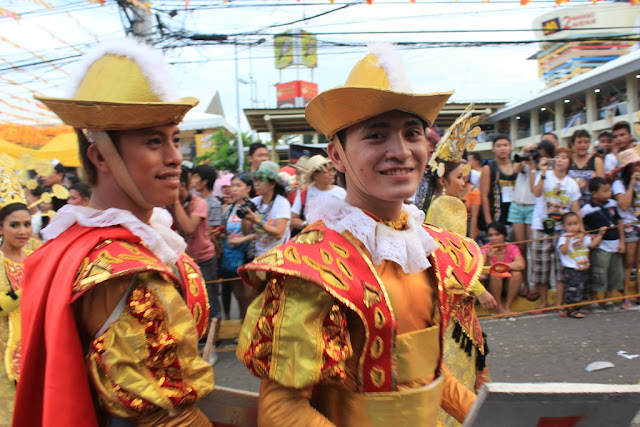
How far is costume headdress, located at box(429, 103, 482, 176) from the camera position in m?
2.92

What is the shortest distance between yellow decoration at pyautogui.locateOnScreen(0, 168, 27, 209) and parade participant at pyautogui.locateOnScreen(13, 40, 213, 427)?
9.09 ft

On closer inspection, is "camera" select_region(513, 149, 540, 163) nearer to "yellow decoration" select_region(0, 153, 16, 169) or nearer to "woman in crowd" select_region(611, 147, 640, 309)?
"woman in crowd" select_region(611, 147, 640, 309)

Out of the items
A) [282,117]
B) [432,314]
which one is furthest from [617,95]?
[432,314]

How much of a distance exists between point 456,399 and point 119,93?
4.89 ft

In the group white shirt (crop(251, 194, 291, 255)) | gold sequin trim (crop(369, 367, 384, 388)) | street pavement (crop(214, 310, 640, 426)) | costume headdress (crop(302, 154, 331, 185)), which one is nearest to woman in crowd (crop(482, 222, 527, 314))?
street pavement (crop(214, 310, 640, 426))

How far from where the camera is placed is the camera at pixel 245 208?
4848mm

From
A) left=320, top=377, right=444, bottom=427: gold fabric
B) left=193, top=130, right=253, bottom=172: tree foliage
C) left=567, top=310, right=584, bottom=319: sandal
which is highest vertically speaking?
left=193, top=130, right=253, bottom=172: tree foliage

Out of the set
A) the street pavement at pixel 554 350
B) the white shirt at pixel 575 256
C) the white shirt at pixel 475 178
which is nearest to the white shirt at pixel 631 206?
the white shirt at pixel 575 256

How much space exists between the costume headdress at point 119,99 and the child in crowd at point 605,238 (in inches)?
223

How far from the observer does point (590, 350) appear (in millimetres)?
4742

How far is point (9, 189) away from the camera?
3799 millimetres

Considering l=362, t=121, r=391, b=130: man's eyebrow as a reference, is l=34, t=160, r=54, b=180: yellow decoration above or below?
above

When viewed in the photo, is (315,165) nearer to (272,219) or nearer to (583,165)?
(272,219)

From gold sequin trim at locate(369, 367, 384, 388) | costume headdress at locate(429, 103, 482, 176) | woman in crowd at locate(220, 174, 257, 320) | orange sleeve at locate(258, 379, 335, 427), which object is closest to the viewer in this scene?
orange sleeve at locate(258, 379, 335, 427)
